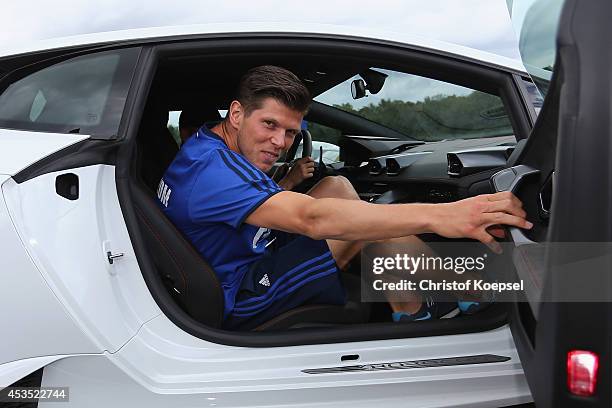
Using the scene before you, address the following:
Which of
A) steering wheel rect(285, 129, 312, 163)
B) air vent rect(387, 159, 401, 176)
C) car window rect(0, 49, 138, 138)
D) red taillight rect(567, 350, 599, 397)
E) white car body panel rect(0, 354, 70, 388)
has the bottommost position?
white car body panel rect(0, 354, 70, 388)

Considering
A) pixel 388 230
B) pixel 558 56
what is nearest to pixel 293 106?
pixel 388 230

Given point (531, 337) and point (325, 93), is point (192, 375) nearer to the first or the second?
point (531, 337)

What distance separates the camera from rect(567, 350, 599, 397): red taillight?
37.8 inches

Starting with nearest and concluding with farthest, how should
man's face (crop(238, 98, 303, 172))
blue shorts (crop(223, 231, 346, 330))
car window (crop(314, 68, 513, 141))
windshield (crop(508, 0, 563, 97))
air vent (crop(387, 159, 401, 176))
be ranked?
windshield (crop(508, 0, 563, 97))
blue shorts (crop(223, 231, 346, 330))
man's face (crop(238, 98, 303, 172))
car window (crop(314, 68, 513, 141))
air vent (crop(387, 159, 401, 176))

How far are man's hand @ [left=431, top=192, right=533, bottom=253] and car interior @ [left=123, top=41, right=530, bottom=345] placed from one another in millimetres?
318

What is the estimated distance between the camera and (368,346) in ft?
4.84

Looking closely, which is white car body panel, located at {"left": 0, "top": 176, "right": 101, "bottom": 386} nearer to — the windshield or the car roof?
the car roof

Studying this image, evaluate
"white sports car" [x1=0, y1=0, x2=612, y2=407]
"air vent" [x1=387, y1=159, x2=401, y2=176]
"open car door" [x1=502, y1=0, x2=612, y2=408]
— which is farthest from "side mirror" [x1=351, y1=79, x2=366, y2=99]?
"open car door" [x1=502, y1=0, x2=612, y2=408]

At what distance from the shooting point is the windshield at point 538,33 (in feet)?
3.52

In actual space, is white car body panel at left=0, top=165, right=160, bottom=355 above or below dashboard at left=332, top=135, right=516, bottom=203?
below

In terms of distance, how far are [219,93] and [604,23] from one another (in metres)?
1.62

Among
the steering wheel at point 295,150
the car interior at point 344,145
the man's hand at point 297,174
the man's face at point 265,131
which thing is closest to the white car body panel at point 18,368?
the car interior at point 344,145

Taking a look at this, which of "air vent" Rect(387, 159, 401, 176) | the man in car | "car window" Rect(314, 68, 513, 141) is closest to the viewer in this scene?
the man in car

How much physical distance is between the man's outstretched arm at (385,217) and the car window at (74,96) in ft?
1.50
